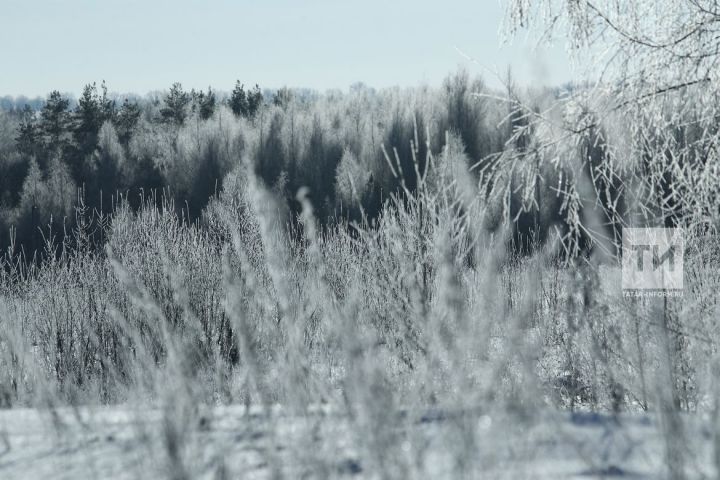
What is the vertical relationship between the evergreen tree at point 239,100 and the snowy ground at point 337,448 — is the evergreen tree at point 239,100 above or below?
above

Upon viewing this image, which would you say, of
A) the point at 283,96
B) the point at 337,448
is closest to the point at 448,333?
the point at 337,448

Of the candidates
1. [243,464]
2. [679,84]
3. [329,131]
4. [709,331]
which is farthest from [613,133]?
[329,131]

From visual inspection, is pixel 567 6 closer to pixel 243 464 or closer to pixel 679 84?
pixel 679 84

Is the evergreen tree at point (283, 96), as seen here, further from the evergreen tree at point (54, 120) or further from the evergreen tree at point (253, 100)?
the evergreen tree at point (54, 120)

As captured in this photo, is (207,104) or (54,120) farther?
(207,104)

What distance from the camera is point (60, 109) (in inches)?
1529

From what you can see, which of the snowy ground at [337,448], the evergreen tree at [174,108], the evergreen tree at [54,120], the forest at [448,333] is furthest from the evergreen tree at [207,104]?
the snowy ground at [337,448]

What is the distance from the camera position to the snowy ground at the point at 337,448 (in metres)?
1.23

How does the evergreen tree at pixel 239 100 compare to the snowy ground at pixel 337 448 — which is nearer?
the snowy ground at pixel 337 448

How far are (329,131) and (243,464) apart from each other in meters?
31.0

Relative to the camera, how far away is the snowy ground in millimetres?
1234

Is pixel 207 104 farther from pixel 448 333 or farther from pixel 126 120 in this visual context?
pixel 448 333

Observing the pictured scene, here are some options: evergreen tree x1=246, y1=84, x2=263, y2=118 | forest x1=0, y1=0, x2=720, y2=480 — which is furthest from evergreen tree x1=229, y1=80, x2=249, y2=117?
forest x1=0, y1=0, x2=720, y2=480

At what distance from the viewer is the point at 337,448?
1.47 meters
